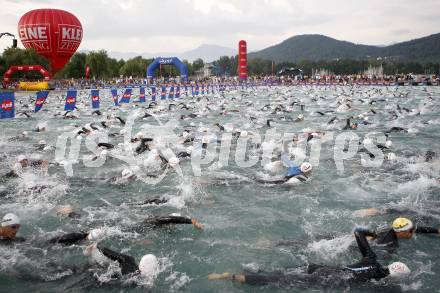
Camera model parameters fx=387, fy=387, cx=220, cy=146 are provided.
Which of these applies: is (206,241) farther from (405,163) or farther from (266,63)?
(266,63)

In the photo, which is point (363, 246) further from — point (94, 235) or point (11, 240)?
point (11, 240)

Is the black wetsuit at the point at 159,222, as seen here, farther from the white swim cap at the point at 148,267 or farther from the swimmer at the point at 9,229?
the swimmer at the point at 9,229

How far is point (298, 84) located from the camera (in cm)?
6197

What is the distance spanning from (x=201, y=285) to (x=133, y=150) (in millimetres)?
8673

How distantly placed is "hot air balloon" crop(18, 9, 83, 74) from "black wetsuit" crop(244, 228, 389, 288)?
4856 cm

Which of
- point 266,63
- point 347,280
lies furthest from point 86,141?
point 266,63

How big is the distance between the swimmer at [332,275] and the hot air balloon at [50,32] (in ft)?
159

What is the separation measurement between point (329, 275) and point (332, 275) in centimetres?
4

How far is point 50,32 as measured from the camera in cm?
4712

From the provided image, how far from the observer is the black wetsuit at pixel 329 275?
18.1 ft

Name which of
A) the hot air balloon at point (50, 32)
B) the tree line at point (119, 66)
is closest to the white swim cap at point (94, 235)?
the hot air balloon at point (50, 32)

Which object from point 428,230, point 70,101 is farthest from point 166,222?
point 70,101

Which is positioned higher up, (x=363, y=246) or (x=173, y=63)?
(x=173, y=63)

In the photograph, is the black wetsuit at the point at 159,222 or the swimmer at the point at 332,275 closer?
the swimmer at the point at 332,275
